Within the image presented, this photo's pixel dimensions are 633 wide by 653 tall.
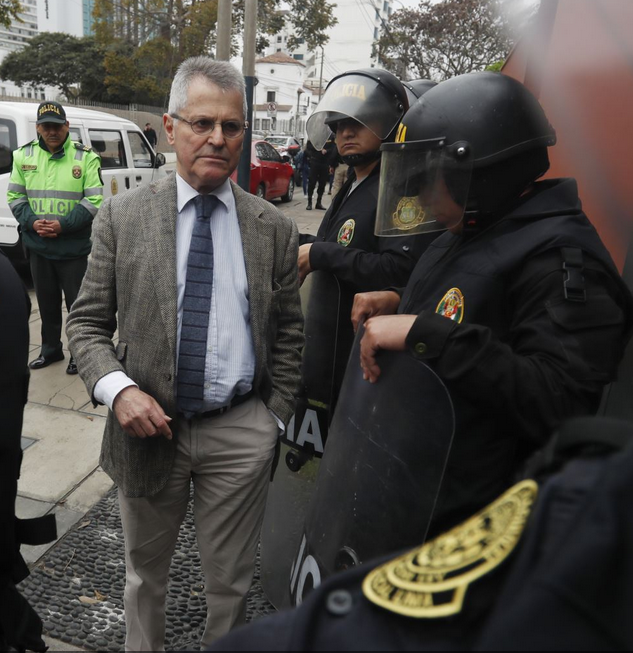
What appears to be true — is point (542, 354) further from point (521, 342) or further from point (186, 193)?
Answer: point (186, 193)

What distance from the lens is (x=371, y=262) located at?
228 centimetres

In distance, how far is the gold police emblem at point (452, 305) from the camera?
1.44m

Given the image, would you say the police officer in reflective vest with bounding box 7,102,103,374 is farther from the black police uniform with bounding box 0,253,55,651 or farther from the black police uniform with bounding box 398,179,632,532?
the black police uniform with bounding box 398,179,632,532

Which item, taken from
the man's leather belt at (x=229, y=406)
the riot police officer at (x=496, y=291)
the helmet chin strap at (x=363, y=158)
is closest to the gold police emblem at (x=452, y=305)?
Answer: the riot police officer at (x=496, y=291)

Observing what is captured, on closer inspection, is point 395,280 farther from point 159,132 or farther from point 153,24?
point 159,132

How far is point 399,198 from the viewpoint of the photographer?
70.1 inches

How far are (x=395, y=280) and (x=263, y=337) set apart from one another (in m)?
0.62

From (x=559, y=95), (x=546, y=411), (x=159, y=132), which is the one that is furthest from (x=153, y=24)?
(x=546, y=411)

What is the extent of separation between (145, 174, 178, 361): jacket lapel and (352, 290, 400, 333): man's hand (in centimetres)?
53

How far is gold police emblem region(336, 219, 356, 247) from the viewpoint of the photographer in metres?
2.44

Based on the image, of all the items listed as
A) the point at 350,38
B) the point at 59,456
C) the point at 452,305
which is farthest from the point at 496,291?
the point at 350,38

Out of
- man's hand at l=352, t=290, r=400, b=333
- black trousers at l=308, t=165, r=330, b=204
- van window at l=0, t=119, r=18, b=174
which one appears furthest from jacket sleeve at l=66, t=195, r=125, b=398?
Result: black trousers at l=308, t=165, r=330, b=204

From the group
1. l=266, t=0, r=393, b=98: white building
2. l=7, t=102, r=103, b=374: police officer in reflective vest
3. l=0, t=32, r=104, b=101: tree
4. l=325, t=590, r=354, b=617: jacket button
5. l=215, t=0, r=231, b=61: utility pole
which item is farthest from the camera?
l=266, t=0, r=393, b=98: white building

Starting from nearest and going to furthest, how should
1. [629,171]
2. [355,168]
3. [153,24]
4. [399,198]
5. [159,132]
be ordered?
1. [399,198]
2. [629,171]
3. [355,168]
4. [153,24]
5. [159,132]
